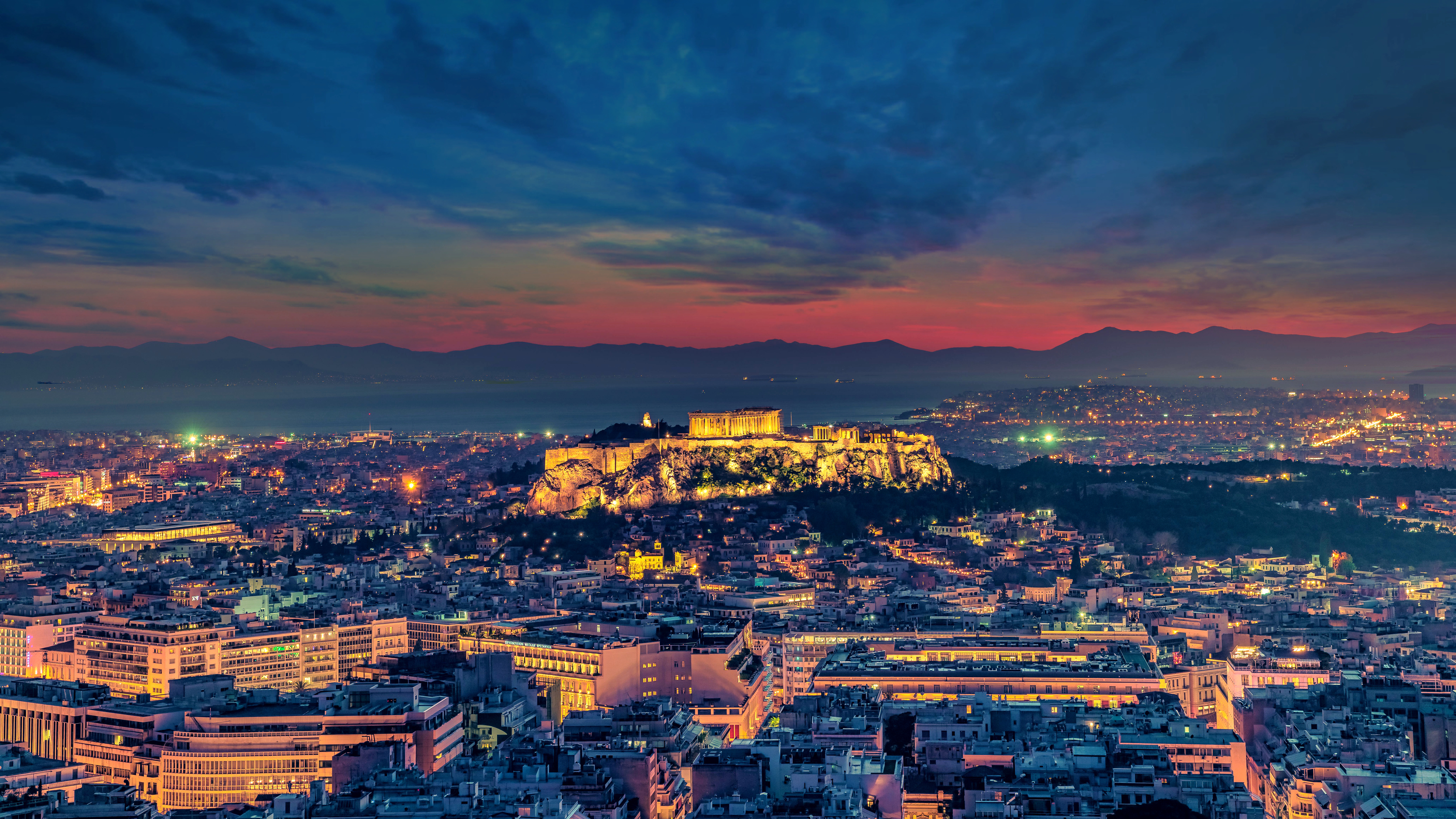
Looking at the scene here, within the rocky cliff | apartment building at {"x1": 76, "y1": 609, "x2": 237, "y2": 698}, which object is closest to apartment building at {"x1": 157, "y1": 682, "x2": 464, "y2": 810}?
apartment building at {"x1": 76, "y1": 609, "x2": 237, "y2": 698}

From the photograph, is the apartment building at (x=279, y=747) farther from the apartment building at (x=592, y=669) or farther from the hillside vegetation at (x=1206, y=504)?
the hillside vegetation at (x=1206, y=504)

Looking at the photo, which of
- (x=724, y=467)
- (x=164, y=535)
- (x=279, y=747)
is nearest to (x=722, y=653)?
(x=279, y=747)

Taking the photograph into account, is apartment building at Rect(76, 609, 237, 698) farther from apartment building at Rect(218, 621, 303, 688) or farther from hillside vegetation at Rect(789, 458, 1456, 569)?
hillside vegetation at Rect(789, 458, 1456, 569)

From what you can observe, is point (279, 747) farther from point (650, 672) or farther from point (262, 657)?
point (262, 657)

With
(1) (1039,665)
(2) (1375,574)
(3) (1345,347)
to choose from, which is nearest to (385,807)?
(1) (1039,665)

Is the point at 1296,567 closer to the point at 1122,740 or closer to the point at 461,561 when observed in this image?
the point at 461,561

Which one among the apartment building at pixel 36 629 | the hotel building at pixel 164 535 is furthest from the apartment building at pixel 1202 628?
the hotel building at pixel 164 535
